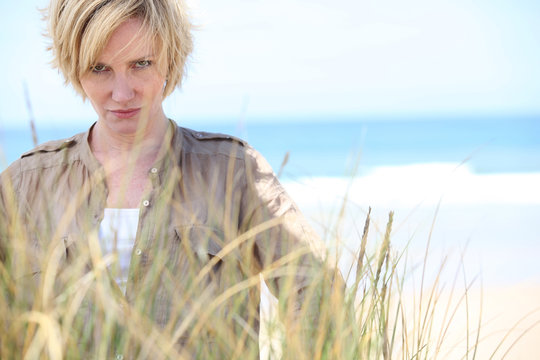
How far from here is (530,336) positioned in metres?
4.65

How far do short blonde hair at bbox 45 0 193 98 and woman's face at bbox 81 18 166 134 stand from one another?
0.02m

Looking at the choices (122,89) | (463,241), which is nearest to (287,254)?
(122,89)

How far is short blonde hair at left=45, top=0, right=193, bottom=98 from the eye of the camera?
1706 mm

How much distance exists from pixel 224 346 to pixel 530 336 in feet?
13.6

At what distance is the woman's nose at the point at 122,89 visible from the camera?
5.66 feet

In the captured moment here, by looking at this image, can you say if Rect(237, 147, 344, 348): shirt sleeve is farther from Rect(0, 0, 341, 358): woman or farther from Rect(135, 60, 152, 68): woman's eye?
Rect(135, 60, 152, 68): woman's eye

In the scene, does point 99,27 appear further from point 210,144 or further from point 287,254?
point 287,254

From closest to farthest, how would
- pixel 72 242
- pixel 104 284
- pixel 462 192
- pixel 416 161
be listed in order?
pixel 104 284, pixel 72 242, pixel 462 192, pixel 416 161

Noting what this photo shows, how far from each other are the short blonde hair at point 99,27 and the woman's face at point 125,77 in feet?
0.07

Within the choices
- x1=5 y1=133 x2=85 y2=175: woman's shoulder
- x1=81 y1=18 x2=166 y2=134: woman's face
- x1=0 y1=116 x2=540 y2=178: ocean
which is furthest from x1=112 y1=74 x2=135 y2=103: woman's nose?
x1=0 y1=116 x2=540 y2=178: ocean

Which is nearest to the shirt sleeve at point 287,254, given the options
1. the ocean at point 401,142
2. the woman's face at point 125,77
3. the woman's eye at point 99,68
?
the woman's face at point 125,77

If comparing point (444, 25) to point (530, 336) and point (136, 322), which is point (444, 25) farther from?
point (136, 322)

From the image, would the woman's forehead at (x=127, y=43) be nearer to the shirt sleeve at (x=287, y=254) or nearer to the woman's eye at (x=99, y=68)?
the woman's eye at (x=99, y=68)

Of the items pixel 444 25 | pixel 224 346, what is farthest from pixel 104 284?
pixel 444 25
